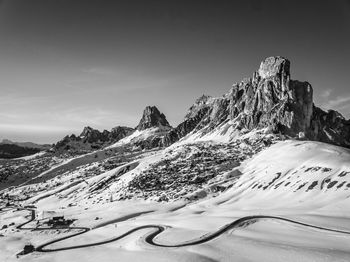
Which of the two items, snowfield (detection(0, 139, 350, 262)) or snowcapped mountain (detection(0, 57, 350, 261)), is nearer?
snowfield (detection(0, 139, 350, 262))

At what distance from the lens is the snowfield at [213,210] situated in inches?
2435

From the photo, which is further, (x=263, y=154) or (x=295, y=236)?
A: (x=263, y=154)

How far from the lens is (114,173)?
599 feet

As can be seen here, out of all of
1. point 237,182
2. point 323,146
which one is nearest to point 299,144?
point 323,146

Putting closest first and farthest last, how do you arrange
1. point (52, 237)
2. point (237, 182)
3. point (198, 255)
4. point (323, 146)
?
point (198, 255) < point (52, 237) < point (237, 182) < point (323, 146)

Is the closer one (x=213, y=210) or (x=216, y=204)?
(x=213, y=210)

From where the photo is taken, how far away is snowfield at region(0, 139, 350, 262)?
6184 cm

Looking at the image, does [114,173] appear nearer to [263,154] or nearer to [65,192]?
[65,192]

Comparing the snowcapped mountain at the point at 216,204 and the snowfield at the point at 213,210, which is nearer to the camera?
the snowfield at the point at 213,210

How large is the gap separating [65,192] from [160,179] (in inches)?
2221

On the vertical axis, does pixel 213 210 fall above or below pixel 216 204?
below

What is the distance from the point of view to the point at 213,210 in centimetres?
10219

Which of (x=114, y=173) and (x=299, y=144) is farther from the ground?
(x=299, y=144)

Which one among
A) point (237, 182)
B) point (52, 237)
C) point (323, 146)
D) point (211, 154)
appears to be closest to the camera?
point (52, 237)
